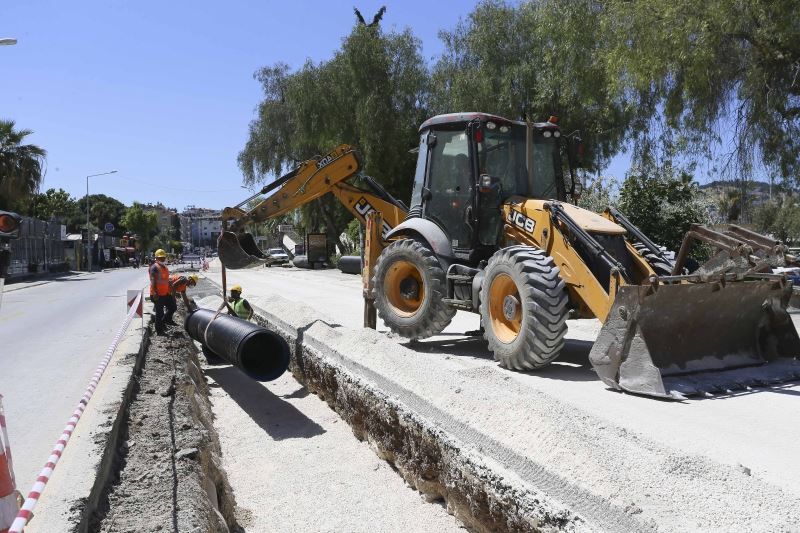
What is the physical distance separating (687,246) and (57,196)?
220 feet

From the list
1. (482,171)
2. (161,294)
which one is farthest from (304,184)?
(482,171)

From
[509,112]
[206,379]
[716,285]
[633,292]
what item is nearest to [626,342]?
[633,292]

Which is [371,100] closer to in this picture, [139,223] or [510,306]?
[510,306]

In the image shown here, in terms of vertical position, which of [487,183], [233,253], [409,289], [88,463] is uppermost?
[487,183]

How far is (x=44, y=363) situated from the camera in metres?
9.38

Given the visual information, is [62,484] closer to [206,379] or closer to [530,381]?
[530,381]

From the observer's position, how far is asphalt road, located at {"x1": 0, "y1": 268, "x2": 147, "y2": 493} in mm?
5633

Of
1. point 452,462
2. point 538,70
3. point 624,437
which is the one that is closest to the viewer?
point 624,437

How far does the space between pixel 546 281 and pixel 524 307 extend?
1.15 ft

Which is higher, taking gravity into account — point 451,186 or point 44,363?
point 451,186

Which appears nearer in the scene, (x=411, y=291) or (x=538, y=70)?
(x=411, y=291)

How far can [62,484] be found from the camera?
3.99 meters

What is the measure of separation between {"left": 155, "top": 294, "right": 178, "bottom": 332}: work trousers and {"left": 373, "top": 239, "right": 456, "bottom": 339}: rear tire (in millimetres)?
3827

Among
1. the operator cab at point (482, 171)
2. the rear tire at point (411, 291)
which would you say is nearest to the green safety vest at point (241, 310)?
the rear tire at point (411, 291)
